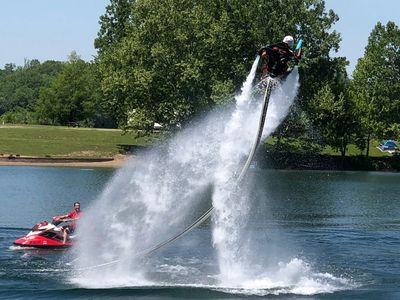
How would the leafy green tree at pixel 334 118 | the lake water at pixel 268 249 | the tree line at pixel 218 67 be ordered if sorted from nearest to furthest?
1. the lake water at pixel 268 249
2. the tree line at pixel 218 67
3. the leafy green tree at pixel 334 118

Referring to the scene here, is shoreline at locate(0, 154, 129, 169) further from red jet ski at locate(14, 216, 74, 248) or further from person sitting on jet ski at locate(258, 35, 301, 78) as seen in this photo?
person sitting on jet ski at locate(258, 35, 301, 78)

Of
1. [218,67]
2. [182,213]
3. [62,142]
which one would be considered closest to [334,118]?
[218,67]

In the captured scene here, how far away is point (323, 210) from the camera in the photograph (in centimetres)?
4284

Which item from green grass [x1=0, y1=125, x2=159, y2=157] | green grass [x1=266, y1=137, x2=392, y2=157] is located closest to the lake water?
green grass [x1=0, y1=125, x2=159, y2=157]

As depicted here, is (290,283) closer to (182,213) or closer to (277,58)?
(182,213)

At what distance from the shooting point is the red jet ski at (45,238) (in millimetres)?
28500

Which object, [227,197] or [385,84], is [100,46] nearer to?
[385,84]

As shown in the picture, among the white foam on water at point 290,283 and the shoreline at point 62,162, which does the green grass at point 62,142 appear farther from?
the white foam on water at point 290,283

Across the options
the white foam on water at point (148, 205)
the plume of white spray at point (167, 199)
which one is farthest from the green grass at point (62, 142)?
the plume of white spray at point (167, 199)

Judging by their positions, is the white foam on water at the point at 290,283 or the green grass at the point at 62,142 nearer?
the white foam on water at the point at 290,283

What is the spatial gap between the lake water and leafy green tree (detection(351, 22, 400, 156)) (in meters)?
26.6

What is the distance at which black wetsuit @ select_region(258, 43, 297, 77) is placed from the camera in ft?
60.1

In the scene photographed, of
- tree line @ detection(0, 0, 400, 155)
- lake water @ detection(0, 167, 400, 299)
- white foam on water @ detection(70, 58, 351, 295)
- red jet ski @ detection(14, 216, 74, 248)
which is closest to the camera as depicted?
white foam on water @ detection(70, 58, 351, 295)

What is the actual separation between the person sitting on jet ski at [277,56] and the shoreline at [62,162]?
49529mm
